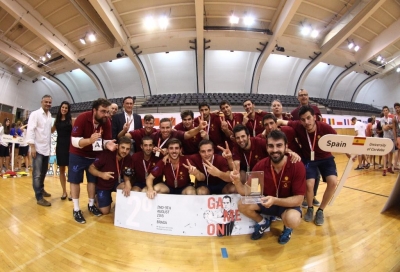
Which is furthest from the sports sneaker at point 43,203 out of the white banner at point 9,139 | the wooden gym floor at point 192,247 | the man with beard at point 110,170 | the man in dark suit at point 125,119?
the white banner at point 9,139

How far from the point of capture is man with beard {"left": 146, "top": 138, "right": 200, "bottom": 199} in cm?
230

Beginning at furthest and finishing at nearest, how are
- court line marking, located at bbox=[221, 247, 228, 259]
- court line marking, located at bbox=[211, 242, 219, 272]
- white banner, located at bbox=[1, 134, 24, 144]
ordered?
1. white banner, located at bbox=[1, 134, 24, 144]
2. court line marking, located at bbox=[221, 247, 228, 259]
3. court line marking, located at bbox=[211, 242, 219, 272]

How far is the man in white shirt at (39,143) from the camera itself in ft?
9.64

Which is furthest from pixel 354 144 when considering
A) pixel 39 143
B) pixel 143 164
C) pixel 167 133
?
pixel 39 143

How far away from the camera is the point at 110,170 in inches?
99.1

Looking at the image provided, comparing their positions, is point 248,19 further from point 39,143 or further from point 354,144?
point 39,143

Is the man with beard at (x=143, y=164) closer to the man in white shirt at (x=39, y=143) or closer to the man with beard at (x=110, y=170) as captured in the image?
the man with beard at (x=110, y=170)

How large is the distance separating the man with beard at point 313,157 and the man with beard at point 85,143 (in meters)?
2.56

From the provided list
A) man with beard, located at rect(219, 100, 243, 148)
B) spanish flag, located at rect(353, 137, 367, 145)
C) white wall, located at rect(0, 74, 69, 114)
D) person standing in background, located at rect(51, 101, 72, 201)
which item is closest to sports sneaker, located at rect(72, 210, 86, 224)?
person standing in background, located at rect(51, 101, 72, 201)

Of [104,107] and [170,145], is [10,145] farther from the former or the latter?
[170,145]

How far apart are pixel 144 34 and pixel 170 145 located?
32.0 ft

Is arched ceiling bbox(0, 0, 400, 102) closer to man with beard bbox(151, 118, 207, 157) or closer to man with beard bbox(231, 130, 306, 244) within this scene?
man with beard bbox(151, 118, 207, 157)

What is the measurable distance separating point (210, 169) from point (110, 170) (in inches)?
57.0

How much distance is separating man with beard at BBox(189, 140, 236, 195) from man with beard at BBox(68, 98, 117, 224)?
1.14m
